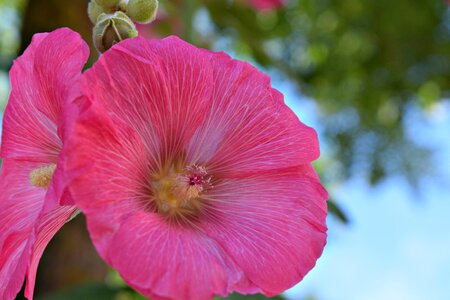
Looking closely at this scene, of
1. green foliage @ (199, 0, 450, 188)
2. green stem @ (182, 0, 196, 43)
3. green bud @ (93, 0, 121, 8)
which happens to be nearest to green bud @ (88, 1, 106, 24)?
green bud @ (93, 0, 121, 8)

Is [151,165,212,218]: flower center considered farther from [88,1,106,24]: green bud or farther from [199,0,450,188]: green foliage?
[199,0,450,188]: green foliage

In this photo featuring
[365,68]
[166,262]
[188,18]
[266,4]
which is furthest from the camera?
[365,68]

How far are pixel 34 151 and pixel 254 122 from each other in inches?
10.3

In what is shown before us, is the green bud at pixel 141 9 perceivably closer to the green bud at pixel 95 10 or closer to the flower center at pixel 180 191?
the green bud at pixel 95 10

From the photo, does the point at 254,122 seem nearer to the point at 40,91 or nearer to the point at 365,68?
the point at 40,91

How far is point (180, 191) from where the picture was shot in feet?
2.56

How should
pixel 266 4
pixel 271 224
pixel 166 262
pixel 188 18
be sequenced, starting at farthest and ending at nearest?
pixel 266 4 < pixel 188 18 < pixel 271 224 < pixel 166 262

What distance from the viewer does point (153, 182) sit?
0.78 metres

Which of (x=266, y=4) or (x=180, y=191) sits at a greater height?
(x=266, y=4)

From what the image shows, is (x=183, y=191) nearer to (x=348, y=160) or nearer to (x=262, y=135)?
(x=262, y=135)

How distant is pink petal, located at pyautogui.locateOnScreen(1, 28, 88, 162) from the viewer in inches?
27.4

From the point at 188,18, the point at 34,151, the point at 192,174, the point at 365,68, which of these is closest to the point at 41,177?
the point at 34,151

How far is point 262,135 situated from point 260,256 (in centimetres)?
15

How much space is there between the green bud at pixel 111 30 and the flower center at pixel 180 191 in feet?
0.54
